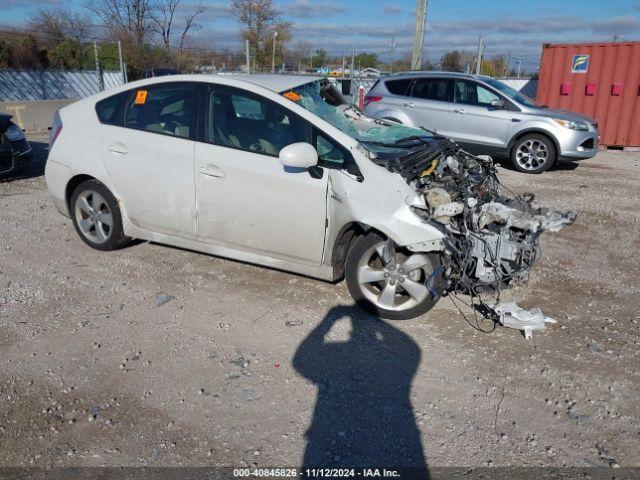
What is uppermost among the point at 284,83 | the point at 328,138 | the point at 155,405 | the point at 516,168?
the point at 284,83

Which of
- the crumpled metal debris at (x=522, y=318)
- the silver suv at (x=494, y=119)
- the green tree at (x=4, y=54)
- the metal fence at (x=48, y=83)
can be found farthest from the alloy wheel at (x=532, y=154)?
the green tree at (x=4, y=54)

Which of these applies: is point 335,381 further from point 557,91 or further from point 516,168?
point 557,91

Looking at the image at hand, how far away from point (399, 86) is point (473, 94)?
1517 mm

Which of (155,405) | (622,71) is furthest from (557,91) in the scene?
(155,405)

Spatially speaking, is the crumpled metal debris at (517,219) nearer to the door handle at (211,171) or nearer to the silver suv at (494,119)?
the door handle at (211,171)

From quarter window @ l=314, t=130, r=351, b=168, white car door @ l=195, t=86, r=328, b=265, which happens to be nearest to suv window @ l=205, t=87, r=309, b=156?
white car door @ l=195, t=86, r=328, b=265

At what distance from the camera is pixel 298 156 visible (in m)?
3.86

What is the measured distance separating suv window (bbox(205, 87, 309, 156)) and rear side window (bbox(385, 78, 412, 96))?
693 centimetres

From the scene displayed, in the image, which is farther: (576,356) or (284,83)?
(284,83)

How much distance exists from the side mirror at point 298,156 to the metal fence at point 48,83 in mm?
16893

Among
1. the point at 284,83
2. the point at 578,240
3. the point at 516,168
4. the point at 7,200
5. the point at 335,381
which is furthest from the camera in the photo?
the point at 516,168

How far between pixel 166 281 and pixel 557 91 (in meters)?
12.0

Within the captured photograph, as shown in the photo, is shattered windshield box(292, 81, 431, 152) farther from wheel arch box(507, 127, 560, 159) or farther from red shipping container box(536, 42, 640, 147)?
red shipping container box(536, 42, 640, 147)

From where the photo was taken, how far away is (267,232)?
4297mm
